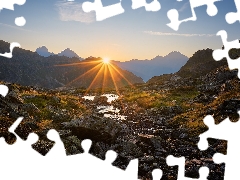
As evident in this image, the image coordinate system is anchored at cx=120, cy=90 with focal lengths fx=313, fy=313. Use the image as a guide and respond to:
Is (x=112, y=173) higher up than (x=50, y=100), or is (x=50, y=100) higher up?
(x=50, y=100)

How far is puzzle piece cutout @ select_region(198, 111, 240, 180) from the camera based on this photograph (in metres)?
8.16

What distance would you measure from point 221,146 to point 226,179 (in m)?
10.0

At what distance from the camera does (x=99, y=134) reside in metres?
18.1

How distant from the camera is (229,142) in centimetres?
871

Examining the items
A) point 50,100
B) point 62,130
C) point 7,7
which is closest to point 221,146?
point 62,130

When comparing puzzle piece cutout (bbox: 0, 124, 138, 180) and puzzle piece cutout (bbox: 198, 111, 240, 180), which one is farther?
puzzle piece cutout (bbox: 198, 111, 240, 180)

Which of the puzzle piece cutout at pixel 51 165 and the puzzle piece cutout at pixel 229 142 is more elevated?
the puzzle piece cutout at pixel 229 142

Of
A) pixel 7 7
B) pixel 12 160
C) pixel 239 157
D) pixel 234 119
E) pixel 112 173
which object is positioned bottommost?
pixel 12 160

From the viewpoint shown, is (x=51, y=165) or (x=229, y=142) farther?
(x=229, y=142)

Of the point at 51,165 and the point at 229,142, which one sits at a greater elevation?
the point at 229,142

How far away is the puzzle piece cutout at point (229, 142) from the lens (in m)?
8.16

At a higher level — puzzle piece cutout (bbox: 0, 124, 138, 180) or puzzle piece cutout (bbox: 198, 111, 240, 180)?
puzzle piece cutout (bbox: 198, 111, 240, 180)

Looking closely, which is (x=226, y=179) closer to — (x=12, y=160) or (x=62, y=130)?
(x=12, y=160)

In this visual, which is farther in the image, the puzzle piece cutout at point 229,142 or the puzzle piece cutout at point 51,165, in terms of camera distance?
the puzzle piece cutout at point 229,142
